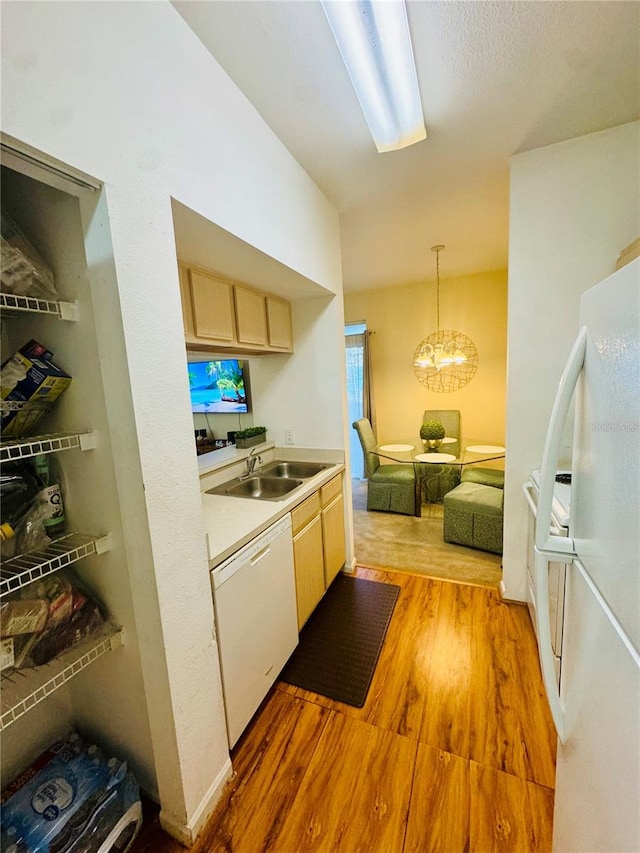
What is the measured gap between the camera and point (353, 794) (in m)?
1.19

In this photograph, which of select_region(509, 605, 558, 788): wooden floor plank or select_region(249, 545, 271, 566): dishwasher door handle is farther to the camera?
select_region(249, 545, 271, 566): dishwasher door handle

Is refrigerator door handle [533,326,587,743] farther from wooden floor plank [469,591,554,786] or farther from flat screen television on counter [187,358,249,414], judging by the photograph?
flat screen television on counter [187,358,249,414]

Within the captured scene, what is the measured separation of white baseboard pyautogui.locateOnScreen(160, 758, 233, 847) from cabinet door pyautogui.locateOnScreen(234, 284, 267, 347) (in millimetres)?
1970

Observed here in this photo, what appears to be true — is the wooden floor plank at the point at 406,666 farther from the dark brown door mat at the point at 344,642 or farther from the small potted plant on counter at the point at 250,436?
the small potted plant on counter at the point at 250,436

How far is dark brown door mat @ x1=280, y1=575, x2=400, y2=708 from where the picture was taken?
164 centimetres

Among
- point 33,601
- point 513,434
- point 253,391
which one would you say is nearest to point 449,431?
point 513,434

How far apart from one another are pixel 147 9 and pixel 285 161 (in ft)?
2.60

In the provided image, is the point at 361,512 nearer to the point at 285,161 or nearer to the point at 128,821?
the point at 128,821

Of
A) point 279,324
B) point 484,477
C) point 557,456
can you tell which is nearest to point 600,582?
point 557,456

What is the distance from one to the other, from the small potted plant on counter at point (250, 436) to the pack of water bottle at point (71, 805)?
65.3 inches

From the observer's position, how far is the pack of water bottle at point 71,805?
3.04 feet

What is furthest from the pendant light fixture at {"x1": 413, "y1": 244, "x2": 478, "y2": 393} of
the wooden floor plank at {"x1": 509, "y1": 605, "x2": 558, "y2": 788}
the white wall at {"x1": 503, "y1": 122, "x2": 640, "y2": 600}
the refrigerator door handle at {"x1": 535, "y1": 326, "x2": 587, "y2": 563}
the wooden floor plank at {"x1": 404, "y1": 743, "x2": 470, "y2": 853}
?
the wooden floor plank at {"x1": 404, "y1": 743, "x2": 470, "y2": 853}

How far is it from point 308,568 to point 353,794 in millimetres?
914

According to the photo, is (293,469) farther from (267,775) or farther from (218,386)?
(267,775)
